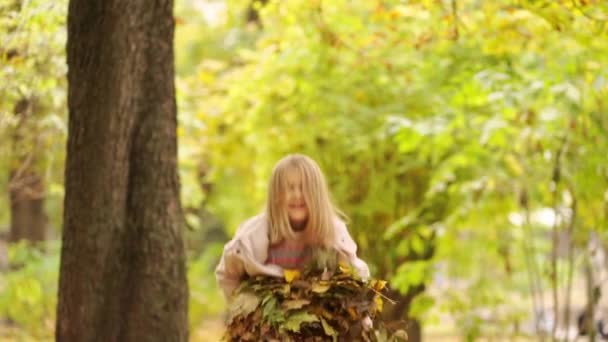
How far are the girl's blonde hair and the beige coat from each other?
55 mm

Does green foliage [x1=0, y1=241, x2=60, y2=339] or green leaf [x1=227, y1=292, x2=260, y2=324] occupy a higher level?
green leaf [x1=227, y1=292, x2=260, y2=324]

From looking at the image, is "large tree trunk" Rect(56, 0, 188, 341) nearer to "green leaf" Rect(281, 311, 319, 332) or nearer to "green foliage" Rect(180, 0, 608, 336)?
"green leaf" Rect(281, 311, 319, 332)

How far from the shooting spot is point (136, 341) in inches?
234

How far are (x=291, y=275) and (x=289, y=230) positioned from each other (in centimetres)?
23

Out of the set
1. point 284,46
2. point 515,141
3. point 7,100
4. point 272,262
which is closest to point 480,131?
point 515,141

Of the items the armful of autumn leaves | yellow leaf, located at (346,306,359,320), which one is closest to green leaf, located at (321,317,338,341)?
the armful of autumn leaves

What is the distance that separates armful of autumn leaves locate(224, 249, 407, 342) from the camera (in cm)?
471

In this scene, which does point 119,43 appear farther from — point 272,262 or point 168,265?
point 272,262

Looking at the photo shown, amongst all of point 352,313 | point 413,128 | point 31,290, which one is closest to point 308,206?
point 352,313

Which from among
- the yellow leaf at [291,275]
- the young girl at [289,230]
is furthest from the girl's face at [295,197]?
the yellow leaf at [291,275]

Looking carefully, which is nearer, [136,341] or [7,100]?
[136,341]

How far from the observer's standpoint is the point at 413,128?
28.7 ft

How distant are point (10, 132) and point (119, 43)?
5.10 metres

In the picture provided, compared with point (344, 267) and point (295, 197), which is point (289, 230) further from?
point (344, 267)
